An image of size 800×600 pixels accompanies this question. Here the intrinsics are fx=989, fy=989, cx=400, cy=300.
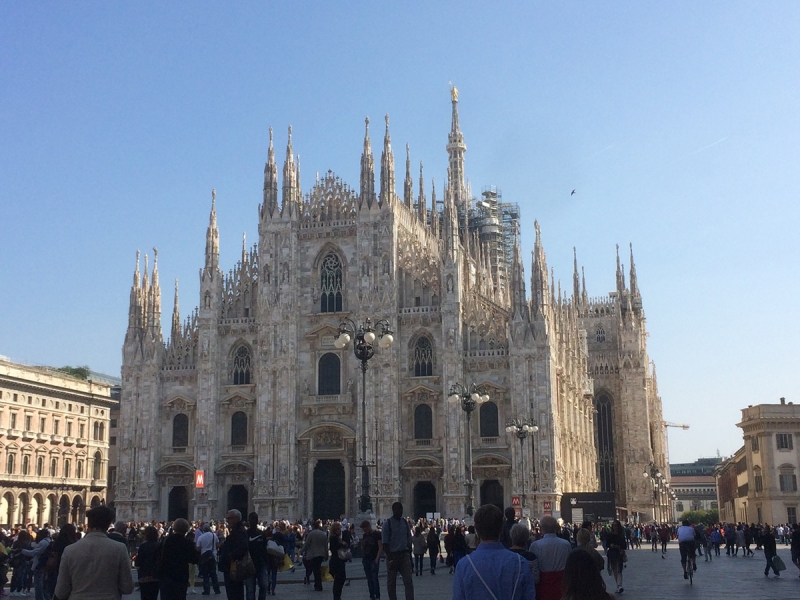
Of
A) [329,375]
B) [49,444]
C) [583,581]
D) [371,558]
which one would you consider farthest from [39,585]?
[49,444]

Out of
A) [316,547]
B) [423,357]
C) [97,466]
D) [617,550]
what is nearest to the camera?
[316,547]

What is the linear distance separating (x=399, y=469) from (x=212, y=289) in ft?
48.2

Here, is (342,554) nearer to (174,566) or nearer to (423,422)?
(174,566)

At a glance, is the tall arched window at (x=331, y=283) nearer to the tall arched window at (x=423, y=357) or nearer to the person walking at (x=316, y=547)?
the tall arched window at (x=423, y=357)

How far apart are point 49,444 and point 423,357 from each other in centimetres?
2803

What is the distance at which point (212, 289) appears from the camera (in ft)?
181

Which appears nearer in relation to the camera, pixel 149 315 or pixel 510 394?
pixel 510 394

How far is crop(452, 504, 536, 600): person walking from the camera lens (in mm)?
6922

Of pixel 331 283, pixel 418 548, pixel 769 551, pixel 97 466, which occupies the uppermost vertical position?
pixel 331 283

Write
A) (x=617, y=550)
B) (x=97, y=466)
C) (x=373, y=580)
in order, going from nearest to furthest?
1. (x=373, y=580)
2. (x=617, y=550)
3. (x=97, y=466)

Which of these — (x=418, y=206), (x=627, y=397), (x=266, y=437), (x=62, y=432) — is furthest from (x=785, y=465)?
(x=62, y=432)

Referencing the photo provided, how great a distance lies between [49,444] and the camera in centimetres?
6475

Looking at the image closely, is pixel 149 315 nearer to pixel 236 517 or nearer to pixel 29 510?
pixel 29 510

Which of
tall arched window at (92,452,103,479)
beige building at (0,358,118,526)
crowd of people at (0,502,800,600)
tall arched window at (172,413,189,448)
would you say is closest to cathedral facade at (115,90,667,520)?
tall arched window at (172,413,189,448)
